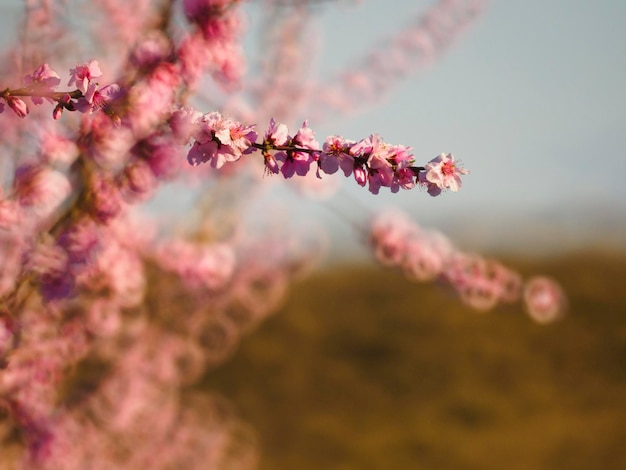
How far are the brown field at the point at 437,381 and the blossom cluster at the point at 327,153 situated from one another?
726cm

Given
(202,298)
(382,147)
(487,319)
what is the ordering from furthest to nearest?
(487,319)
(202,298)
(382,147)

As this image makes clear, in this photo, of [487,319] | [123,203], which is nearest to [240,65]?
[123,203]

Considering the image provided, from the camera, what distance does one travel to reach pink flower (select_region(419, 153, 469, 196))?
1.01 meters

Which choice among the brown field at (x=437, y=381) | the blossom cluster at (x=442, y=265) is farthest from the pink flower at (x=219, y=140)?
the brown field at (x=437, y=381)

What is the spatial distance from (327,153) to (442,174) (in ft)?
0.55

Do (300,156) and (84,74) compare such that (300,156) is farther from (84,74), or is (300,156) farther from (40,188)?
(40,188)

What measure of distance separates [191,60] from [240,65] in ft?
1.23

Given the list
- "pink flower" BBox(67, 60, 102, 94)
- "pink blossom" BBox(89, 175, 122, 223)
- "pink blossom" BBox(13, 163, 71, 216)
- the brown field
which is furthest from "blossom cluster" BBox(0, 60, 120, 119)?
the brown field

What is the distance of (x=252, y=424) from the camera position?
843cm

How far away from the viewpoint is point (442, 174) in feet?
3.33

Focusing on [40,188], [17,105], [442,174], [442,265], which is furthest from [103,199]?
[442,265]

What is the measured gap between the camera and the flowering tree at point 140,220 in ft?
3.48

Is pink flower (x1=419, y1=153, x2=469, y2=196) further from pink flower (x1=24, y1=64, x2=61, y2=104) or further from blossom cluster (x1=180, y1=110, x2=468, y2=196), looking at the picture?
pink flower (x1=24, y1=64, x2=61, y2=104)

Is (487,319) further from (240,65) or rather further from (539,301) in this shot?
(240,65)
